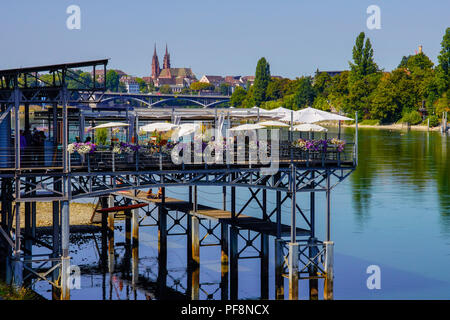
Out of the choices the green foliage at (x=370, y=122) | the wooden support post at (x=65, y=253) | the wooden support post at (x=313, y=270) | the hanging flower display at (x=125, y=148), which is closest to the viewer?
the wooden support post at (x=65, y=253)

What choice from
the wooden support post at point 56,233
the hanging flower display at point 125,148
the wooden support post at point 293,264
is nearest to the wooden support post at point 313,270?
the wooden support post at point 293,264

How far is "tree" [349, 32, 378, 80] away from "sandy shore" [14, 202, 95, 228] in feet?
481

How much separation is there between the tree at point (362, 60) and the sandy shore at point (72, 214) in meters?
147

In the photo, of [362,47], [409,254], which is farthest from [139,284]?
[362,47]

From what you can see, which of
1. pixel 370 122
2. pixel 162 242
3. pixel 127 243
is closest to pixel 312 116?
pixel 162 242

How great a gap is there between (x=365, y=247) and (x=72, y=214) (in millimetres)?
21073

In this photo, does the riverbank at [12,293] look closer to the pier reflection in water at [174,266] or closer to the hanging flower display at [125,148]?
the hanging flower display at [125,148]

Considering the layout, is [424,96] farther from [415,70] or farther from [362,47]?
[362,47]

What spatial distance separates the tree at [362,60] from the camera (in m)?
196

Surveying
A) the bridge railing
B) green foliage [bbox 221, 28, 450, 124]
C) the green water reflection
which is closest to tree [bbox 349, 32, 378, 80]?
green foliage [bbox 221, 28, 450, 124]

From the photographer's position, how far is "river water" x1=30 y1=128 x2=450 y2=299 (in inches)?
1512

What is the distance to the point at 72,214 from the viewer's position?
54.5 m

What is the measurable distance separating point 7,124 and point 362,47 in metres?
176

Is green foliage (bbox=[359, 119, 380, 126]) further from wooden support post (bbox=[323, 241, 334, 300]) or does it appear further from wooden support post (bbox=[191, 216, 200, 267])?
wooden support post (bbox=[323, 241, 334, 300])
